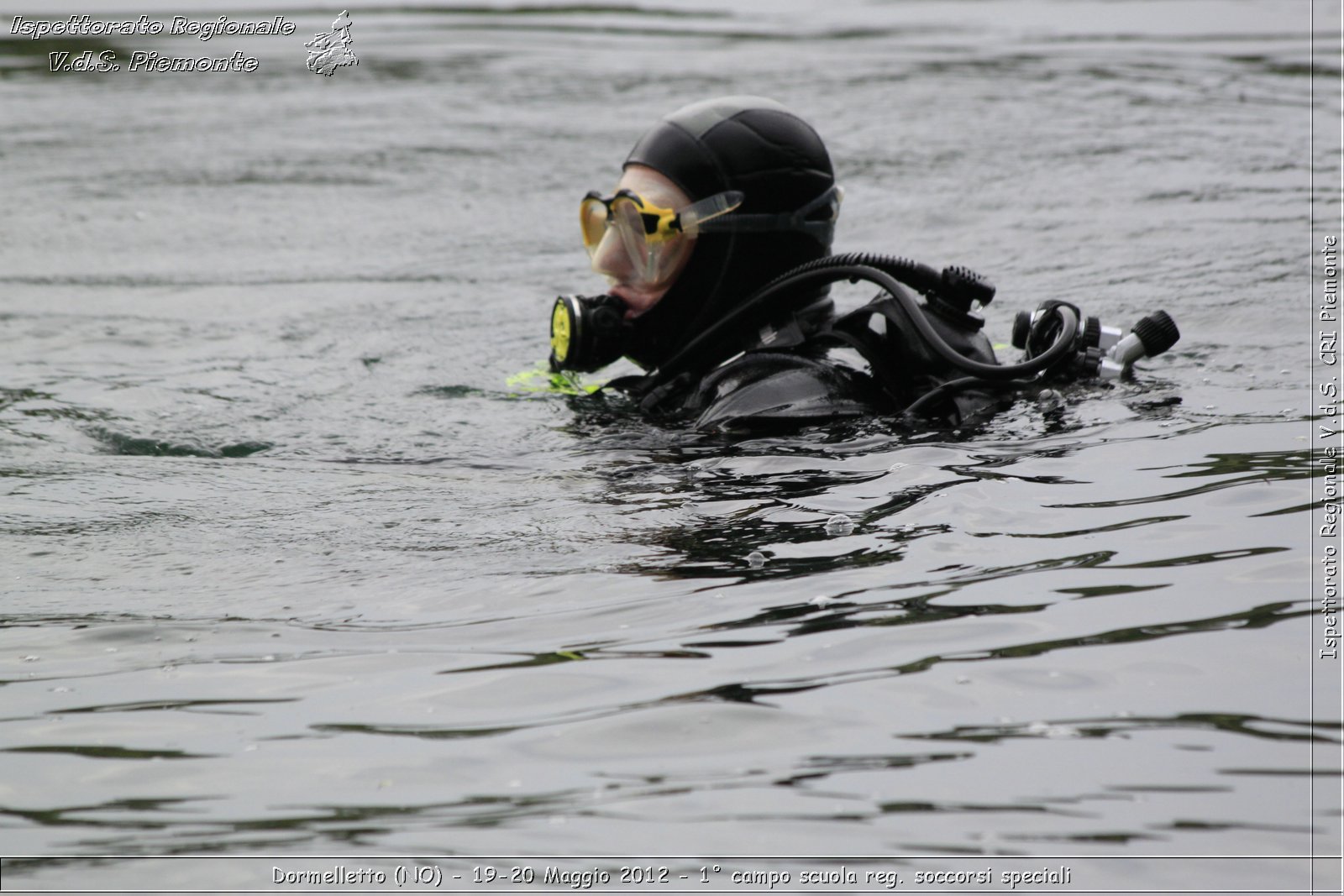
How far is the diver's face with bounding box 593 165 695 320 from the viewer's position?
4.27 meters

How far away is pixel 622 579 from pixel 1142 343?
1.84 meters

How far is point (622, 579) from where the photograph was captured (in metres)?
3.01

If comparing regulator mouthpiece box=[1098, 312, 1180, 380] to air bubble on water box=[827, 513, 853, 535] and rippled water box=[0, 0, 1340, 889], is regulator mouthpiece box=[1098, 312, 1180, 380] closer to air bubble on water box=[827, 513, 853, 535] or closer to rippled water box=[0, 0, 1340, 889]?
rippled water box=[0, 0, 1340, 889]

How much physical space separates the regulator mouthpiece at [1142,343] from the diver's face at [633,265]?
4.27ft

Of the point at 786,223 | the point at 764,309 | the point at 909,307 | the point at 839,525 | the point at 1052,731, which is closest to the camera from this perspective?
the point at 1052,731

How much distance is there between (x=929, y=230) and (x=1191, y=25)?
7.49 meters

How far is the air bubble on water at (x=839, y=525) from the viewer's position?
3.20 meters

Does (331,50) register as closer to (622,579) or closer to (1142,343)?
(1142,343)

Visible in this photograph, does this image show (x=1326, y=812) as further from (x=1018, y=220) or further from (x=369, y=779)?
(x=1018, y=220)

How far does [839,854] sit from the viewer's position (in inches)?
76.2

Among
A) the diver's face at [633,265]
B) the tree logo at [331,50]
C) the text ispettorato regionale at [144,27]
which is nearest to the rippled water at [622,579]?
the diver's face at [633,265]

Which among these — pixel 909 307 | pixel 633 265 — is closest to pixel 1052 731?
pixel 909 307

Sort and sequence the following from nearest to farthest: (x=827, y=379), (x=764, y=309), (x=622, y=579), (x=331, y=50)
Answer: (x=622, y=579) < (x=827, y=379) < (x=764, y=309) < (x=331, y=50)

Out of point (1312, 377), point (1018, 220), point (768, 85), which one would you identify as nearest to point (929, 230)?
point (1018, 220)
